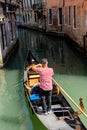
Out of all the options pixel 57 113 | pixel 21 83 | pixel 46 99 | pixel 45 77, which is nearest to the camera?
pixel 45 77

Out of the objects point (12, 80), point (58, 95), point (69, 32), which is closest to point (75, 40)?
point (69, 32)

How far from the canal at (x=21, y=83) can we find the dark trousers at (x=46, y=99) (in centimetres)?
34

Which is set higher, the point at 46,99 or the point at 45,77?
the point at 45,77

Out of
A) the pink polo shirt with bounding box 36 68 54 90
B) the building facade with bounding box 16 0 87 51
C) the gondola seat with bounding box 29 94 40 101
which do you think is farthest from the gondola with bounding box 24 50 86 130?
the building facade with bounding box 16 0 87 51

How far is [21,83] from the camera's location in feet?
35.1

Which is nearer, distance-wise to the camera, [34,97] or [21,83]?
[34,97]

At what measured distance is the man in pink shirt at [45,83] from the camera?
615 centimetres

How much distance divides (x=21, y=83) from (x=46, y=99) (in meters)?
4.30

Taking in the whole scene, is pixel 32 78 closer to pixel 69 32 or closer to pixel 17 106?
pixel 17 106

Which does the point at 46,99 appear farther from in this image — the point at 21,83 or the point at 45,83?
the point at 21,83

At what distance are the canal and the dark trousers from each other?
0.34m

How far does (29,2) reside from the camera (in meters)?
34.6

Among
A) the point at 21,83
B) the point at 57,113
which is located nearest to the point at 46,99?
the point at 57,113

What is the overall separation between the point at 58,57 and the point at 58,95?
796 centimetres
